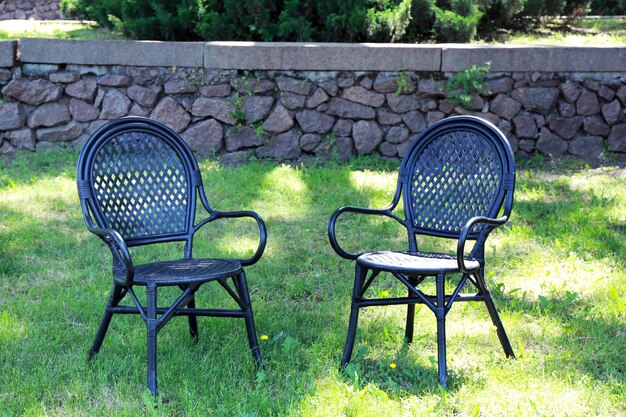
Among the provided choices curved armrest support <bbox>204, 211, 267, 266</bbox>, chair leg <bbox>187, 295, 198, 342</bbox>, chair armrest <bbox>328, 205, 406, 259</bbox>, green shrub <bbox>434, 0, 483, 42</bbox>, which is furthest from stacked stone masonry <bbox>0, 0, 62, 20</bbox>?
chair armrest <bbox>328, 205, 406, 259</bbox>

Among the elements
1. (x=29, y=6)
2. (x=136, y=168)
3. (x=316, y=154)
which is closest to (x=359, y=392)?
(x=136, y=168)

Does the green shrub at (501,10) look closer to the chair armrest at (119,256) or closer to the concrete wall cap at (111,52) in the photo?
the concrete wall cap at (111,52)

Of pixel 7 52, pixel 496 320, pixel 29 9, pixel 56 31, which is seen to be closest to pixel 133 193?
pixel 496 320

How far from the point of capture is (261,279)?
15.0 feet

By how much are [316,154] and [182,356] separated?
12.5 ft

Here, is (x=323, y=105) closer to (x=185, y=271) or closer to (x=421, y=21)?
(x=421, y=21)

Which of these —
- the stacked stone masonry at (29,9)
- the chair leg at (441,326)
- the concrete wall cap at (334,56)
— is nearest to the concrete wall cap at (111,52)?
the concrete wall cap at (334,56)

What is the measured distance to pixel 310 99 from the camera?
7.00 metres

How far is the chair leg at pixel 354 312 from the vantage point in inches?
134

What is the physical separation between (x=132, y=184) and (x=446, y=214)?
56.4 inches

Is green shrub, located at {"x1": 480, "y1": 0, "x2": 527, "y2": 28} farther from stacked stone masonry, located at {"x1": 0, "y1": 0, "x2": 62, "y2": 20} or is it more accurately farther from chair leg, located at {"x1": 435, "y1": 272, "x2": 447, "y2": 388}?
stacked stone masonry, located at {"x1": 0, "y1": 0, "x2": 62, "y2": 20}

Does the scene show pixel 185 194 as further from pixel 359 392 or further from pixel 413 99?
pixel 413 99

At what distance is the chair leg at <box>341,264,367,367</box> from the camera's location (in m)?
3.40

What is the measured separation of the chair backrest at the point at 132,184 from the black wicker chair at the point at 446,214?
73 cm
